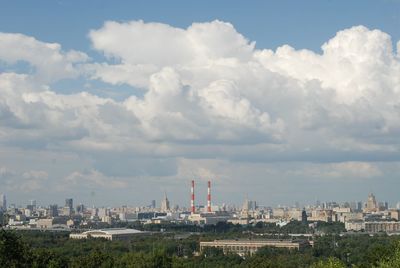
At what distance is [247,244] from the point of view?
122 m

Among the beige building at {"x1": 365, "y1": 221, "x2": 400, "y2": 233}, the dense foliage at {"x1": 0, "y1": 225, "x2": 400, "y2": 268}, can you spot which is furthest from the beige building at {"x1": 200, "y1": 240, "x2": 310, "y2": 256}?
the beige building at {"x1": 365, "y1": 221, "x2": 400, "y2": 233}

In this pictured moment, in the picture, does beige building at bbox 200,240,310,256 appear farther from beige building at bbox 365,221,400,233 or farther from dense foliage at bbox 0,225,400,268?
beige building at bbox 365,221,400,233

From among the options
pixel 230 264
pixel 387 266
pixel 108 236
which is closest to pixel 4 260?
pixel 387 266

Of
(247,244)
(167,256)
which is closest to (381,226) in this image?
(247,244)

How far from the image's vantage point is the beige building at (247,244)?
116625 millimetres

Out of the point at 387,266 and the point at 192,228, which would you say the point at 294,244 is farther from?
the point at 387,266

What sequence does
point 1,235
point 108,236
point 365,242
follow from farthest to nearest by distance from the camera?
1. point 108,236
2. point 365,242
3. point 1,235

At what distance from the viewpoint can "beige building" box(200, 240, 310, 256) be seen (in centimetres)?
11662

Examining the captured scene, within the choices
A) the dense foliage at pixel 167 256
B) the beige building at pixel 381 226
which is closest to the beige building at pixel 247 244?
the dense foliage at pixel 167 256

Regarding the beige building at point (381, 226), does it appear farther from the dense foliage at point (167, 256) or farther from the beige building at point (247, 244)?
the beige building at point (247, 244)

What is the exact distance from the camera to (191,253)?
108 metres

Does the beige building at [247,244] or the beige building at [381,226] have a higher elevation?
the beige building at [381,226]

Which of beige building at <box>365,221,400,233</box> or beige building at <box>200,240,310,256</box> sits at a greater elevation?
beige building at <box>365,221,400,233</box>

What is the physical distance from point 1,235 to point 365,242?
82978mm
